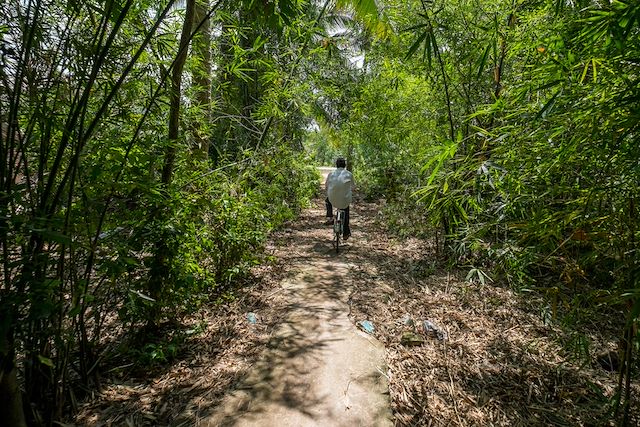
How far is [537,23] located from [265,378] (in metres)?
3.48

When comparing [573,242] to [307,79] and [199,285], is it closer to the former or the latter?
[199,285]

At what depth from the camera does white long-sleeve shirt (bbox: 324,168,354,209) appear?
544 centimetres

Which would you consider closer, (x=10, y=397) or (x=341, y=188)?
(x=10, y=397)

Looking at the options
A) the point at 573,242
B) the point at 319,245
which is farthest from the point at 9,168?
the point at 319,245

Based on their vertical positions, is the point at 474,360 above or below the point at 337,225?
below

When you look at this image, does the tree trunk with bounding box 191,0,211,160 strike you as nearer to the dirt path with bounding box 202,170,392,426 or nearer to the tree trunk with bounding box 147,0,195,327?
the tree trunk with bounding box 147,0,195,327

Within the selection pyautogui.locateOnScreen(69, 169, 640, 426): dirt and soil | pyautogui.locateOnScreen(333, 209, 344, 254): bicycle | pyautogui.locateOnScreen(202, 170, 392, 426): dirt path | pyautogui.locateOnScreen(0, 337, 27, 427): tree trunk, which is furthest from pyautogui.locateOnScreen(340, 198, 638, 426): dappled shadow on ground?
pyautogui.locateOnScreen(0, 337, 27, 427): tree trunk

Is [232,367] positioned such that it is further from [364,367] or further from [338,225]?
[338,225]

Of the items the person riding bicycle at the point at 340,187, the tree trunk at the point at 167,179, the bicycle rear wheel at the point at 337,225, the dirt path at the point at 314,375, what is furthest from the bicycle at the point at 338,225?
the tree trunk at the point at 167,179

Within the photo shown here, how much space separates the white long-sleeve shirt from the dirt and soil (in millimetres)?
1656

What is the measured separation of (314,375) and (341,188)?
11.2ft

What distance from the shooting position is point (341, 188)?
5445mm

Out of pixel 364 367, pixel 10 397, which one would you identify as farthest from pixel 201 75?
pixel 364 367

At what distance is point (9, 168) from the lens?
1.44m
